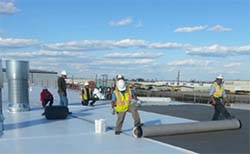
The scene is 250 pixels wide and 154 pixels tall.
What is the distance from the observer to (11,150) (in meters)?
7.32

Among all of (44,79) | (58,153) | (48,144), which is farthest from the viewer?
(44,79)

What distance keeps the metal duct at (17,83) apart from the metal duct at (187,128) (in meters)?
6.96

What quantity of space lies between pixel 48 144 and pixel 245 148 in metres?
4.32

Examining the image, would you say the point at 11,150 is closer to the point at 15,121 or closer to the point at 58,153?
the point at 58,153

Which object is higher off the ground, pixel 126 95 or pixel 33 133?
pixel 126 95

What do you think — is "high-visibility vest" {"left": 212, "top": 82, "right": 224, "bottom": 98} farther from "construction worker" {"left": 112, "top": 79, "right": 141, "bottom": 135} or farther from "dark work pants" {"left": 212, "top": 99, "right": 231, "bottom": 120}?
"construction worker" {"left": 112, "top": 79, "right": 141, "bottom": 135}

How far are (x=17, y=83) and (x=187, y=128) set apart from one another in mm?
7474

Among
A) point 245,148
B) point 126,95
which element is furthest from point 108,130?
point 245,148

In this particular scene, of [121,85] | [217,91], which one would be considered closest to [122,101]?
[121,85]

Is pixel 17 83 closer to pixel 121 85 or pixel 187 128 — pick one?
pixel 121 85

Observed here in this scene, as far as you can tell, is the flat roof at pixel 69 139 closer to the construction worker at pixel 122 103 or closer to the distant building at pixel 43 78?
the construction worker at pixel 122 103

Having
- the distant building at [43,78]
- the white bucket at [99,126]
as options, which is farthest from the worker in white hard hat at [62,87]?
the distant building at [43,78]

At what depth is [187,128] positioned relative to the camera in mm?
9703

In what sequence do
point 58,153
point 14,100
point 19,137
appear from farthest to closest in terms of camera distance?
point 14,100 < point 19,137 < point 58,153
